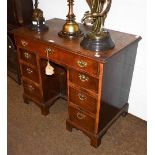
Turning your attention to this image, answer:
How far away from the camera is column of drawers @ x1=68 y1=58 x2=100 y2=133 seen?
1519 millimetres

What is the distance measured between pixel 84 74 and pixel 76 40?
0.97ft

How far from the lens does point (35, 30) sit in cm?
190

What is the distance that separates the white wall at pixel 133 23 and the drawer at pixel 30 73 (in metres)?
0.61

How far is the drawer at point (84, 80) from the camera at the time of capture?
5.05ft

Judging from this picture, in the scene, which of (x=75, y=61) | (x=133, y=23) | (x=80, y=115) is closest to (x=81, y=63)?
(x=75, y=61)

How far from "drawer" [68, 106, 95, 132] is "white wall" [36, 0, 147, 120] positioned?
534mm

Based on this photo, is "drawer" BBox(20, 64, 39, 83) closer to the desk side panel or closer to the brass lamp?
the brass lamp

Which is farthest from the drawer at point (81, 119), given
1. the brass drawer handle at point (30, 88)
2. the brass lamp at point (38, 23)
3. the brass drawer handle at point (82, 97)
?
the brass lamp at point (38, 23)

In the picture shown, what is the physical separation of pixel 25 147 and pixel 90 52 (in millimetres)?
947

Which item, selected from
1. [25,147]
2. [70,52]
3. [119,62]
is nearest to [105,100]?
[119,62]

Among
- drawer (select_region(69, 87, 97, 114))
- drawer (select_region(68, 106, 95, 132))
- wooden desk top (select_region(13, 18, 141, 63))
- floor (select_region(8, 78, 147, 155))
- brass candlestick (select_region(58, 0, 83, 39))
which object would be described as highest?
brass candlestick (select_region(58, 0, 83, 39))

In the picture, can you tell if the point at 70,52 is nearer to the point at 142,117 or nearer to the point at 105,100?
the point at 105,100

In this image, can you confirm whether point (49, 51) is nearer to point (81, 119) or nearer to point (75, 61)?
point (75, 61)

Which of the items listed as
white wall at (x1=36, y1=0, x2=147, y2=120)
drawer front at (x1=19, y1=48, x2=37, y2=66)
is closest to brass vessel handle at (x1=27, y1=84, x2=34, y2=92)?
drawer front at (x1=19, y1=48, x2=37, y2=66)
